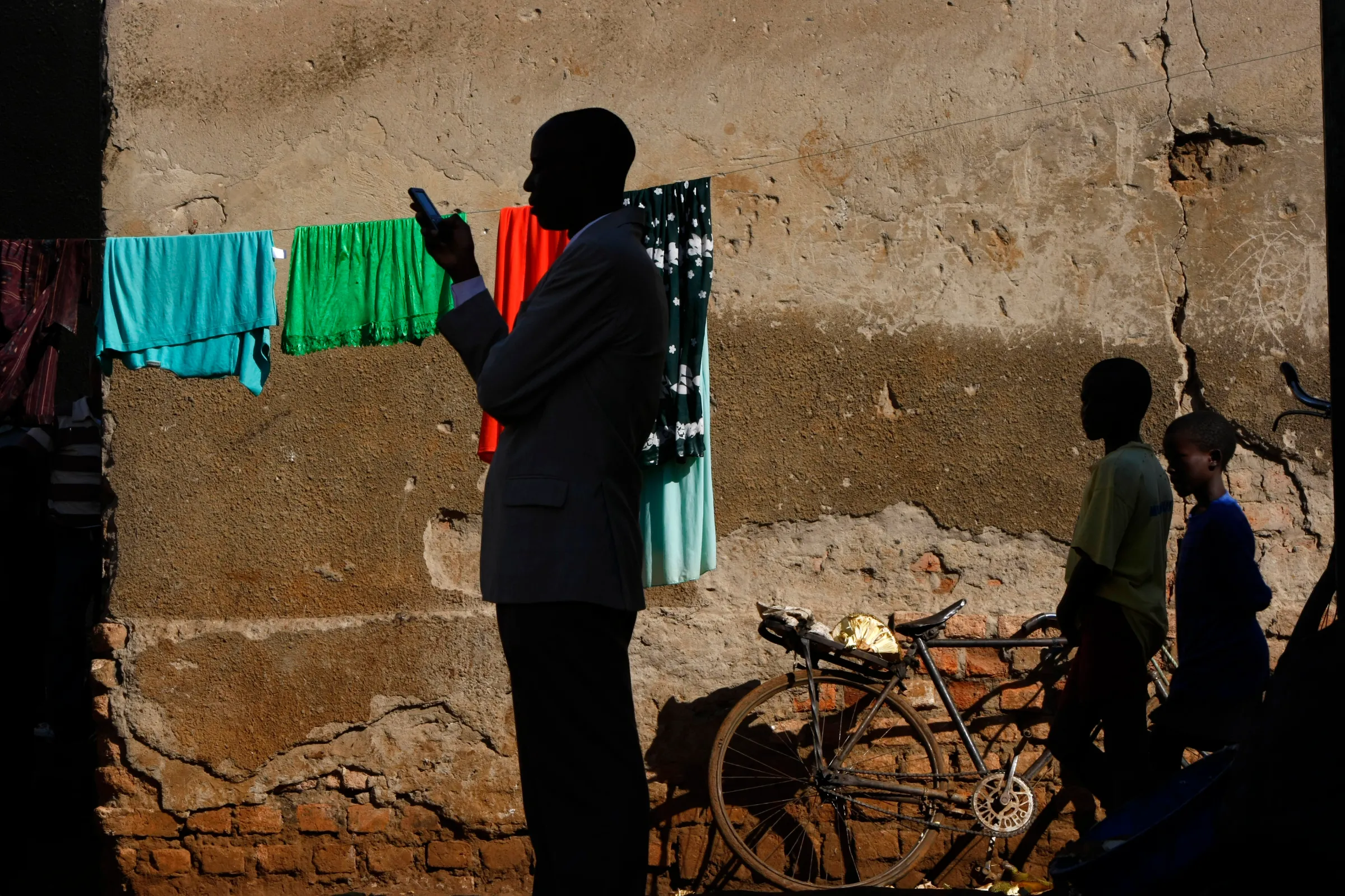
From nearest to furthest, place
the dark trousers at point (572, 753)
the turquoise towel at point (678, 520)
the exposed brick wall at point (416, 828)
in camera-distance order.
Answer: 1. the dark trousers at point (572, 753)
2. the turquoise towel at point (678, 520)
3. the exposed brick wall at point (416, 828)

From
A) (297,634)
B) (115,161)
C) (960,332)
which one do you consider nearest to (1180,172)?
(960,332)

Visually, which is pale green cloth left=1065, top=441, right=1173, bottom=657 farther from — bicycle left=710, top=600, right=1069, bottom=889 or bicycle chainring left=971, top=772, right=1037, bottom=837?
bicycle chainring left=971, top=772, right=1037, bottom=837

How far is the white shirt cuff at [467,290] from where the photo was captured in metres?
2.38

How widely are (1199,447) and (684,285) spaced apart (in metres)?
1.75

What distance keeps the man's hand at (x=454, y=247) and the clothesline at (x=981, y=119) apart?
1.98 meters

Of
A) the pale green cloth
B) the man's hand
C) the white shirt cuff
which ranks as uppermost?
the man's hand

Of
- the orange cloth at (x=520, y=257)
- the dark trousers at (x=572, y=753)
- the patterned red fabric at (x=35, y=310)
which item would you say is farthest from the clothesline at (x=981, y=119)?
the dark trousers at (x=572, y=753)

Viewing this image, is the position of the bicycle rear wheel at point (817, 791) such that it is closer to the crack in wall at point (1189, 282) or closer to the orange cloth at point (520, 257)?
the orange cloth at point (520, 257)

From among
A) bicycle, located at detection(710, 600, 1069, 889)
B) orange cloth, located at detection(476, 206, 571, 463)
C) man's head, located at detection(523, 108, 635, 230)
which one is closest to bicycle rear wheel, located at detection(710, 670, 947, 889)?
bicycle, located at detection(710, 600, 1069, 889)

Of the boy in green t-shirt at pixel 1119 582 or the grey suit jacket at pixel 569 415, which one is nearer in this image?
the grey suit jacket at pixel 569 415

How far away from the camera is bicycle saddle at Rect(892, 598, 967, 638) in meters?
4.14

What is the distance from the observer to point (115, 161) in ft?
14.3

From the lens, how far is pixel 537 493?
2.24 meters

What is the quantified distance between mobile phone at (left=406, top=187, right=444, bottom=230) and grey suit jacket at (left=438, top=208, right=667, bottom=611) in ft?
0.76
